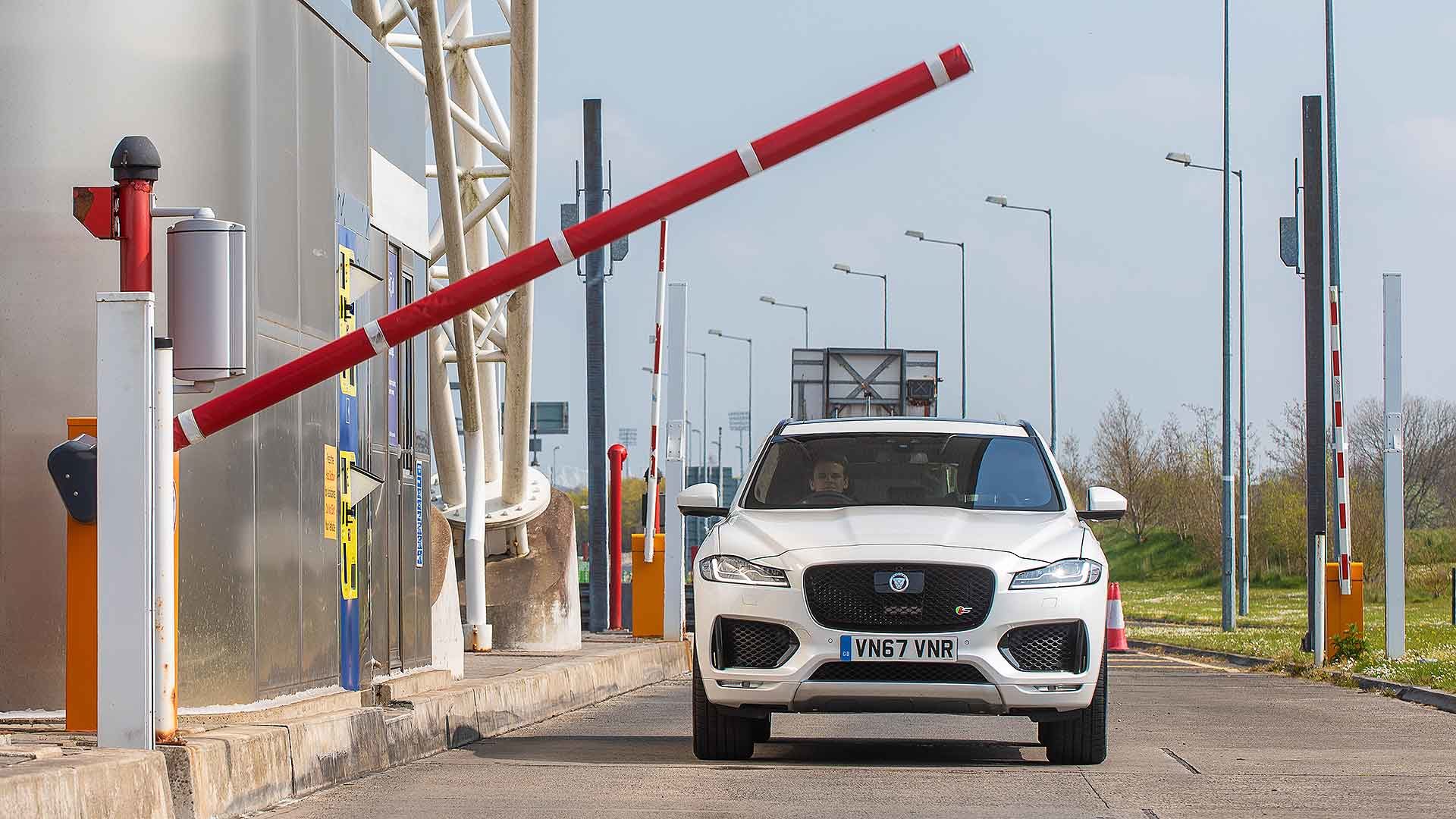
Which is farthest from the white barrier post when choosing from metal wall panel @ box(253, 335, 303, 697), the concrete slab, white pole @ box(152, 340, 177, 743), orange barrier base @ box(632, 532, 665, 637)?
white pole @ box(152, 340, 177, 743)

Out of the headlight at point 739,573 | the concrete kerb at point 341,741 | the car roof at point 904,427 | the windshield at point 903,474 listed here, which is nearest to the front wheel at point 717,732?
the headlight at point 739,573

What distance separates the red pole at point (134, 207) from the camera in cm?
689

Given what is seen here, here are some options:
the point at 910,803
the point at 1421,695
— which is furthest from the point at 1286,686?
the point at 910,803

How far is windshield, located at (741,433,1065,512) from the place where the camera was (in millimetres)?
10484

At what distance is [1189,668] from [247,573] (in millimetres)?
14990

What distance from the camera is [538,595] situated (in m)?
23.2

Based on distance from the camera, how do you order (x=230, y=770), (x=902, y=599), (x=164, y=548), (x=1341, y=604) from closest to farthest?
(x=164, y=548) → (x=230, y=770) → (x=902, y=599) → (x=1341, y=604)

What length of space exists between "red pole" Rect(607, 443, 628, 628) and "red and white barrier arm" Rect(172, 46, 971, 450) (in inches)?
706

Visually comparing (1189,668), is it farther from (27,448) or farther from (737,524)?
(27,448)

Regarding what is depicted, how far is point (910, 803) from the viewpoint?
8.01 m

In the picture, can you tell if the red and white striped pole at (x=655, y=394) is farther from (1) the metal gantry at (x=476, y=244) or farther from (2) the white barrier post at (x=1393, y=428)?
(2) the white barrier post at (x=1393, y=428)

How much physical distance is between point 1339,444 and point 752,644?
13126 mm

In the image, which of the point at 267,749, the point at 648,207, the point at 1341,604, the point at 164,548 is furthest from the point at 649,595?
the point at 164,548

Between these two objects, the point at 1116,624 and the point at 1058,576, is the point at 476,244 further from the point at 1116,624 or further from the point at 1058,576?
the point at 1058,576
